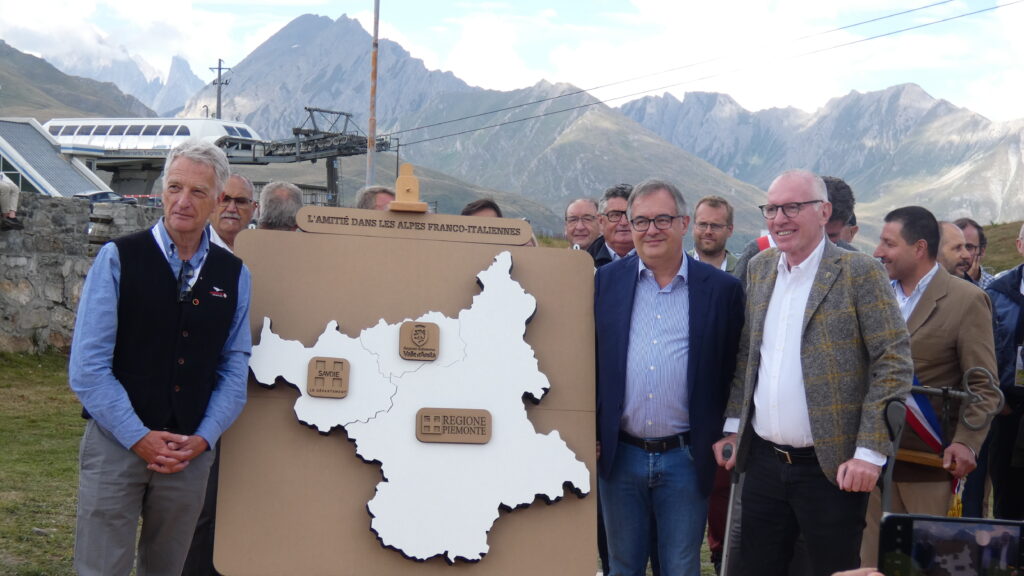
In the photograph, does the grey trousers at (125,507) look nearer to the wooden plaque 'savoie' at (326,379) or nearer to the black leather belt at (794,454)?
the wooden plaque 'savoie' at (326,379)

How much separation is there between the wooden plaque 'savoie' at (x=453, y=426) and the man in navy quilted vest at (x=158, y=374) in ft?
2.05

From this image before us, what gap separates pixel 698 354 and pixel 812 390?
43 cm

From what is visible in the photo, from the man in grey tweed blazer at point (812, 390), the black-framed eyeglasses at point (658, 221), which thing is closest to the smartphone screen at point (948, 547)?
the man in grey tweed blazer at point (812, 390)

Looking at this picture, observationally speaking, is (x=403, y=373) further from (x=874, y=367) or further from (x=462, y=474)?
(x=874, y=367)

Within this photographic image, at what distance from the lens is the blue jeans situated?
338 cm

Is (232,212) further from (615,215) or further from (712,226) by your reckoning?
(712,226)

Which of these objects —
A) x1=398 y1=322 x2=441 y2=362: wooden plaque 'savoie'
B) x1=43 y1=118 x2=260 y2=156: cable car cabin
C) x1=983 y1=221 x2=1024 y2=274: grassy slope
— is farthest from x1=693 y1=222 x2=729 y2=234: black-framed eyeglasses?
x1=43 y1=118 x2=260 y2=156: cable car cabin

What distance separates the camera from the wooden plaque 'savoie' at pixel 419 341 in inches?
129

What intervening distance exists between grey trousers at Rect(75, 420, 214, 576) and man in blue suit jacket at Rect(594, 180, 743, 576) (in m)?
1.46

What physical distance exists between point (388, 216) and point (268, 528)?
1.17 metres

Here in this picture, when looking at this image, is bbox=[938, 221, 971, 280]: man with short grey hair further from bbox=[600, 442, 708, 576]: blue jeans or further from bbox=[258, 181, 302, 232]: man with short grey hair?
bbox=[258, 181, 302, 232]: man with short grey hair

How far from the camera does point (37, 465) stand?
696 cm

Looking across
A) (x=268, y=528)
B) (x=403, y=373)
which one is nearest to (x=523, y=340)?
(x=403, y=373)

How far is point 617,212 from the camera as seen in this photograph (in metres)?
5.24
